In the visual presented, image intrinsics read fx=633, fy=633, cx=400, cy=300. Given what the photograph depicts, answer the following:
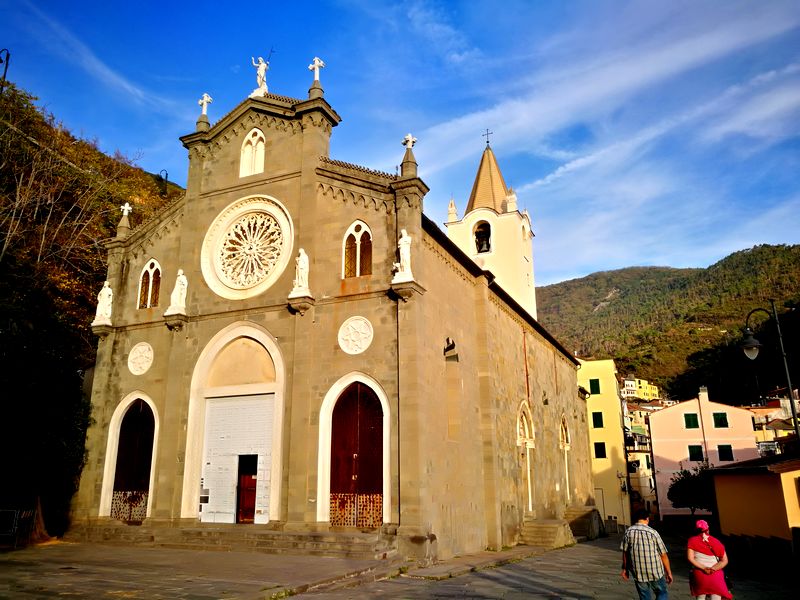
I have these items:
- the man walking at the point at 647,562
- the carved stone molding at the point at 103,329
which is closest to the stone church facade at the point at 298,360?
the carved stone molding at the point at 103,329

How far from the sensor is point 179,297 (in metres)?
22.5

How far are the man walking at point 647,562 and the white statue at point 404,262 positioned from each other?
10942mm

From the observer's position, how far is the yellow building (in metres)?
47.8

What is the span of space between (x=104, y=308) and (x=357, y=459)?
12090mm

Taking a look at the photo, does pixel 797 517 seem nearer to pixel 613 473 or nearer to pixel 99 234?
pixel 99 234

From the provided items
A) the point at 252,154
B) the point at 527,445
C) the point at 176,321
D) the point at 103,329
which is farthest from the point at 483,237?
the point at 103,329

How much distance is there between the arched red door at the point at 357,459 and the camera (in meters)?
17.9

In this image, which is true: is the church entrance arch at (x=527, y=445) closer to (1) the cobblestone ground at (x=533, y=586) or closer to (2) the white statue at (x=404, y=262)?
(1) the cobblestone ground at (x=533, y=586)

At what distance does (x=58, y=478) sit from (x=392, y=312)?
13.6 metres

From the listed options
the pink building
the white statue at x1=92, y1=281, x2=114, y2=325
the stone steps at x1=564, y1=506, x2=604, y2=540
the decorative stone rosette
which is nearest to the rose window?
the decorative stone rosette

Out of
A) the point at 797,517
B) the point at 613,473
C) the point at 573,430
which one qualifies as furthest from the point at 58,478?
the point at 613,473

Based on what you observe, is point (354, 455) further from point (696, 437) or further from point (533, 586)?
point (696, 437)

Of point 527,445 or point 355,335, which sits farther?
point 527,445

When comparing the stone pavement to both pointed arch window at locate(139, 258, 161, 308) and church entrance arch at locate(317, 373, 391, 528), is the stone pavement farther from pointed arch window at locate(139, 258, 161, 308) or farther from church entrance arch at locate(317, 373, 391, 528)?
pointed arch window at locate(139, 258, 161, 308)
